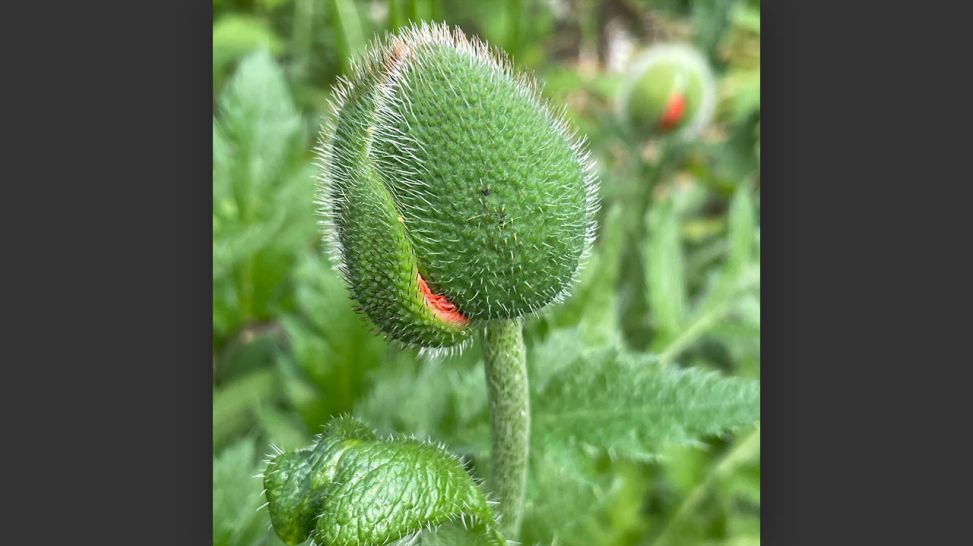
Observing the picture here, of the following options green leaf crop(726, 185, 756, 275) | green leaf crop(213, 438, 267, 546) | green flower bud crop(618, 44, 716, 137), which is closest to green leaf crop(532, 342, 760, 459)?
green leaf crop(213, 438, 267, 546)

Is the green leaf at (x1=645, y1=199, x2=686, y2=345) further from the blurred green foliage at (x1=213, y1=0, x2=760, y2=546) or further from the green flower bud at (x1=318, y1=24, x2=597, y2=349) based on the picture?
the green flower bud at (x1=318, y1=24, x2=597, y2=349)

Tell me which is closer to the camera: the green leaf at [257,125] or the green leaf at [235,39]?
the green leaf at [257,125]

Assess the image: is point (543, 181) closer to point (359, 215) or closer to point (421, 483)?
point (359, 215)

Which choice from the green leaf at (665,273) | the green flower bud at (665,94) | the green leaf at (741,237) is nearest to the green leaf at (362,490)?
the green leaf at (665,273)

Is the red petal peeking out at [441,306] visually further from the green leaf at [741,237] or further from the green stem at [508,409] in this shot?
the green leaf at [741,237]

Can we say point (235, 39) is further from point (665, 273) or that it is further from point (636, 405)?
point (636, 405)

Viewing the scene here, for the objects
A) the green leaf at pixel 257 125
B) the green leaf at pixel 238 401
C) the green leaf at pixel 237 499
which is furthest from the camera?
the green leaf at pixel 257 125

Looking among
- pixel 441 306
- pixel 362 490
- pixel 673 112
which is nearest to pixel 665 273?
pixel 673 112
